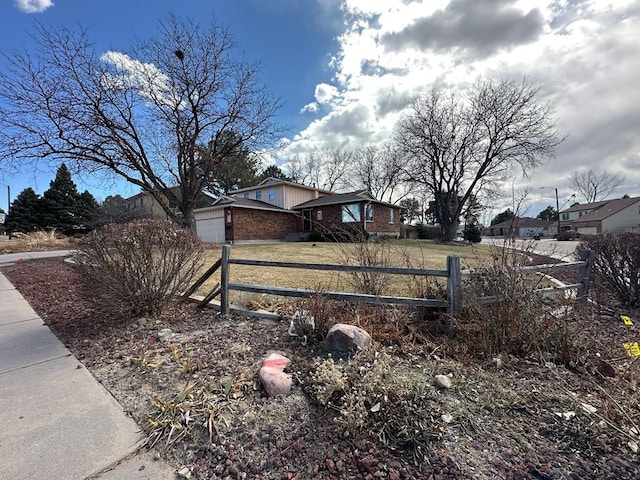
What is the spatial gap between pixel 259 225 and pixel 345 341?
69.5 feet

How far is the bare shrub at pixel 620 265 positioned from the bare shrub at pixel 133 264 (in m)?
7.21

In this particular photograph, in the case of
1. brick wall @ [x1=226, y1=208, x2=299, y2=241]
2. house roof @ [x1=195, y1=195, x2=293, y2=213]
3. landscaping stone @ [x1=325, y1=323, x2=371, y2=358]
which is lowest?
landscaping stone @ [x1=325, y1=323, x2=371, y2=358]

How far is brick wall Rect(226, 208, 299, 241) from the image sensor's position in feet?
71.3

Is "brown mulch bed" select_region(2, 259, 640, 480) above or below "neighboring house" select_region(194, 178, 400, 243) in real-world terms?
below

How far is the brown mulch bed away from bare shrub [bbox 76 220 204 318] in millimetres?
645

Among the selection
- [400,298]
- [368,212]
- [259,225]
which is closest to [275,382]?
[400,298]

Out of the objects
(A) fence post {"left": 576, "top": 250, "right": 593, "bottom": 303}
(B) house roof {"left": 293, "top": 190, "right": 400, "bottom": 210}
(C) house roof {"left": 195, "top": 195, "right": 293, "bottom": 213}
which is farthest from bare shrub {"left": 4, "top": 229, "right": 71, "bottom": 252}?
(A) fence post {"left": 576, "top": 250, "right": 593, "bottom": 303}

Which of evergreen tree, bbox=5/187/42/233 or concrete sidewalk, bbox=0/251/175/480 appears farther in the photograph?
evergreen tree, bbox=5/187/42/233

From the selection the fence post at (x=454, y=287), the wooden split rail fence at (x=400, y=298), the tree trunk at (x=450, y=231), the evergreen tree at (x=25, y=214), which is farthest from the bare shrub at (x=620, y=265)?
the evergreen tree at (x=25, y=214)

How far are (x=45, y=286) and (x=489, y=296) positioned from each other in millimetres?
9714

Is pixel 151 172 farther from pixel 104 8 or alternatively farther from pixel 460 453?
pixel 460 453

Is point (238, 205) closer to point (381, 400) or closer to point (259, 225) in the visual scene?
point (259, 225)

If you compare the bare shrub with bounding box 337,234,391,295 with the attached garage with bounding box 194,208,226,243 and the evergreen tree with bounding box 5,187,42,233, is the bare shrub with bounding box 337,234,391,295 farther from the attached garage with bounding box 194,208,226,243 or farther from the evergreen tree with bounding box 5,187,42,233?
the evergreen tree with bounding box 5,187,42,233

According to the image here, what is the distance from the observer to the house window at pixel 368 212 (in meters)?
23.7
